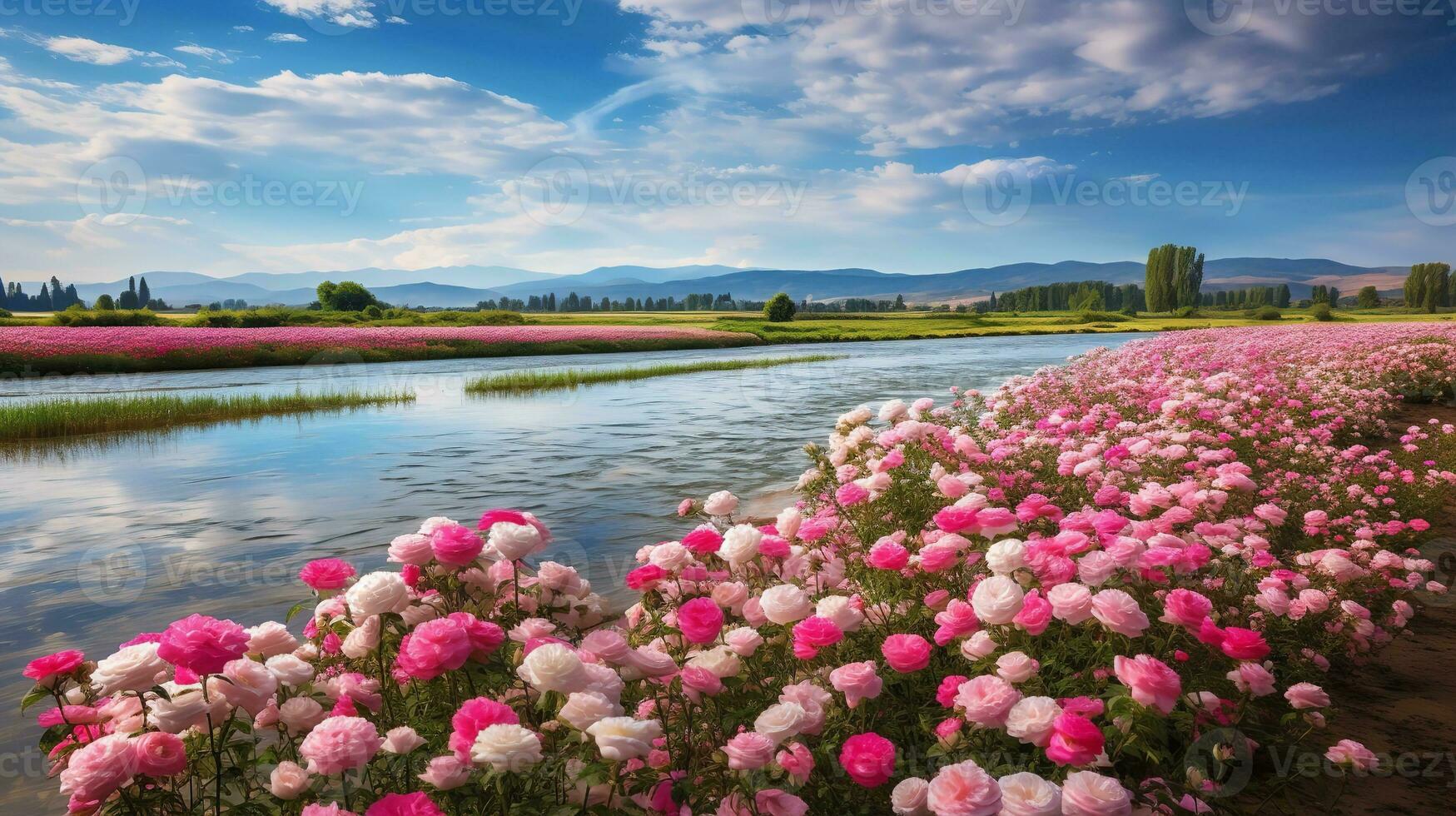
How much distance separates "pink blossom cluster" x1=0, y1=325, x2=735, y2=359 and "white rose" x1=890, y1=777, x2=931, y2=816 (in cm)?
3670

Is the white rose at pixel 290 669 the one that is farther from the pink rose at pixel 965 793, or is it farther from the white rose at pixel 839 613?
the pink rose at pixel 965 793

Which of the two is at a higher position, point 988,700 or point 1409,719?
point 988,700

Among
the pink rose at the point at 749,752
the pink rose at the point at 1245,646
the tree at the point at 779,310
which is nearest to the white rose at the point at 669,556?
the pink rose at the point at 749,752

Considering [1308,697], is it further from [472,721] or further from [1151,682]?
[472,721]

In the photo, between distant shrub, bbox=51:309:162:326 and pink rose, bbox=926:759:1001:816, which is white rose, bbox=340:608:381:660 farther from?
distant shrub, bbox=51:309:162:326

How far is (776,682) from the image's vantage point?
3.13m

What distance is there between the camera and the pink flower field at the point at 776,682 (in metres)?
2.24

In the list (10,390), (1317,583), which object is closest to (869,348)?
(10,390)

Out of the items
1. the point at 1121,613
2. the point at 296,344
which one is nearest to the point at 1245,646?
the point at 1121,613

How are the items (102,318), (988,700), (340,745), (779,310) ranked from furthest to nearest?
(779,310) → (102,318) → (988,700) → (340,745)

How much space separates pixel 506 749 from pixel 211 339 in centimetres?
4032

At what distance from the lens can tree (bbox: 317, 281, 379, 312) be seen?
92062 mm

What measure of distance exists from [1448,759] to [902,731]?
2.67 m

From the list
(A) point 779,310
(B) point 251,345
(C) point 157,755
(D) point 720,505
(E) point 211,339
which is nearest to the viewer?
(C) point 157,755
